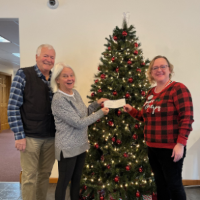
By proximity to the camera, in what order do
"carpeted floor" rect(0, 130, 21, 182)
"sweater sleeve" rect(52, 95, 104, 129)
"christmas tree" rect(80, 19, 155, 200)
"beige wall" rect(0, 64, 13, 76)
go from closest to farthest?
"sweater sleeve" rect(52, 95, 104, 129) → "christmas tree" rect(80, 19, 155, 200) → "carpeted floor" rect(0, 130, 21, 182) → "beige wall" rect(0, 64, 13, 76)

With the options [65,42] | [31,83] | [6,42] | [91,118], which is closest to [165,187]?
[91,118]

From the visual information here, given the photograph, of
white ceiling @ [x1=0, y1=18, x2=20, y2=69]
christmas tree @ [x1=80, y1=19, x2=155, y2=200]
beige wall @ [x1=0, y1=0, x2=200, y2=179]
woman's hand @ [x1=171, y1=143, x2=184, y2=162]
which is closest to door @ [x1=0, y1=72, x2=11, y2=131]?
white ceiling @ [x1=0, y1=18, x2=20, y2=69]

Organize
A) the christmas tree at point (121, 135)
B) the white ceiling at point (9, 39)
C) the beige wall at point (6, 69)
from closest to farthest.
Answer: the christmas tree at point (121, 135)
the white ceiling at point (9, 39)
the beige wall at point (6, 69)

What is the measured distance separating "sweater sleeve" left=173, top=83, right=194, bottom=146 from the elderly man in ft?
3.56

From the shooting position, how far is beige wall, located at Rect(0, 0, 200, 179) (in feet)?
8.86

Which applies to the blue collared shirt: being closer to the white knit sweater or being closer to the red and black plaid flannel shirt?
the white knit sweater

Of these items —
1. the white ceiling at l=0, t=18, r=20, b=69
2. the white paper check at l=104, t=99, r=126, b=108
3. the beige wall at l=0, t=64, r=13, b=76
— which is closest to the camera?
the white paper check at l=104, t=99, r=126, b=108

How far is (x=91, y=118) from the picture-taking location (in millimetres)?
1500

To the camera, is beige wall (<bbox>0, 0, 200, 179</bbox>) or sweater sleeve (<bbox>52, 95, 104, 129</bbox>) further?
beige wall (<bbox>0, 0, 200, 179</bbox>)

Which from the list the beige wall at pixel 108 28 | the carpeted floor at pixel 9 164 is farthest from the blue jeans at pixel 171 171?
the carpeted floor at pixel 9 164

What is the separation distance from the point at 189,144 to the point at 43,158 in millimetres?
2246

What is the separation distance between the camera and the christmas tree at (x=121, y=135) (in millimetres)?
2006

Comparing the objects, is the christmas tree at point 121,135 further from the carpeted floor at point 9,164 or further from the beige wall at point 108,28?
the carpeted floor at point 9,164

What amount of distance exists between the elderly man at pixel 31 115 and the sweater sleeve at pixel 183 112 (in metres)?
1.09
